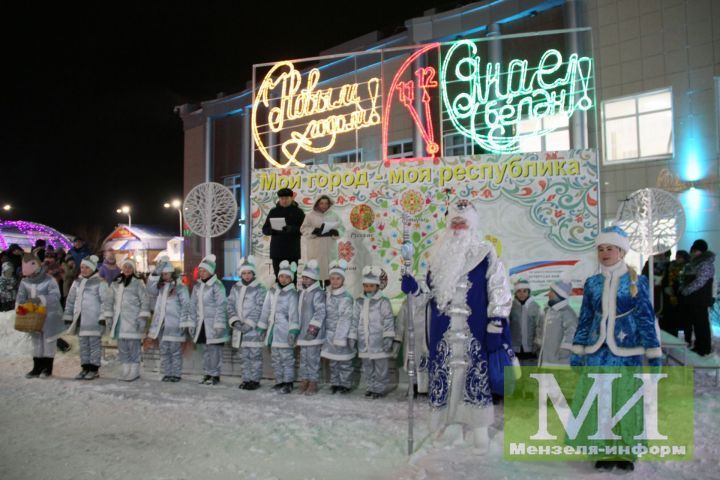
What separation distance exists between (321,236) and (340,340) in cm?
264

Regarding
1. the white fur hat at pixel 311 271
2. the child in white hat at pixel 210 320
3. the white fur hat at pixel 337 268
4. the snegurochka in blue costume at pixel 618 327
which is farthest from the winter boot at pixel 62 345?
the snegurochka in blue costume at pixel 618 327

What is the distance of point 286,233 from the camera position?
9.09 metres

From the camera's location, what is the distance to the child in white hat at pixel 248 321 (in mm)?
7727

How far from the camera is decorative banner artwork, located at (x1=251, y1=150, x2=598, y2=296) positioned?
8.87 metres

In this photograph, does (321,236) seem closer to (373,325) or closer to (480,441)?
(373,325)

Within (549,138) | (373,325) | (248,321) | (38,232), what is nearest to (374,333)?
(373,325)

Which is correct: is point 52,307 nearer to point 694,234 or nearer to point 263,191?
point 263,191

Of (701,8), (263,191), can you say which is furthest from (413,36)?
(263,191)

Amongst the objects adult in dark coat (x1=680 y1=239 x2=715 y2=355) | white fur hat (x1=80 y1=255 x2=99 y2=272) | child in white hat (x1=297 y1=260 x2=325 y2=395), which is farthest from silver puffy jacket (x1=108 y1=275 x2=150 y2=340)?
adult in dark coat (x1=680 y1=239 x2=715 y2=355)

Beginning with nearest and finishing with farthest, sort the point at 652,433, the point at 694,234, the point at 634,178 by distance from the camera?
the point at 652,433 < the point at 694,234 < the point at 634,178

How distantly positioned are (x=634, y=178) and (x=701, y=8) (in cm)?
393

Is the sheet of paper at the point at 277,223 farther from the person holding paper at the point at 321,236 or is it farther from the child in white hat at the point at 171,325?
the child in white hat at the point at 171,325

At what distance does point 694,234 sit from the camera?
12.3 metres

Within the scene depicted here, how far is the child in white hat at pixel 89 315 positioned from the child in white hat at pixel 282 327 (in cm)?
264
